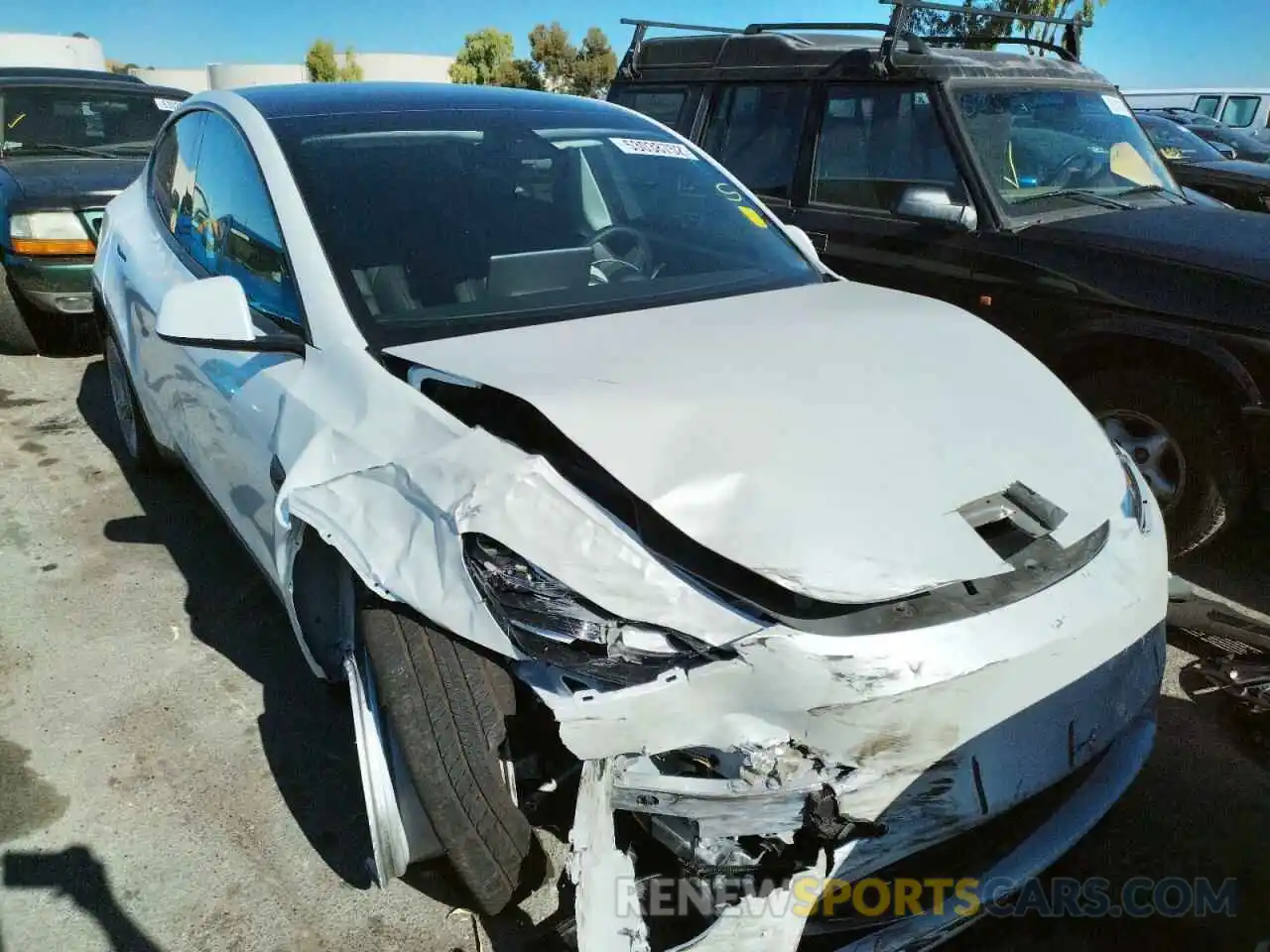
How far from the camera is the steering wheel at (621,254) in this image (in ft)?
9.39

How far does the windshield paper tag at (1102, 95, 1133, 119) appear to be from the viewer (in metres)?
4.57

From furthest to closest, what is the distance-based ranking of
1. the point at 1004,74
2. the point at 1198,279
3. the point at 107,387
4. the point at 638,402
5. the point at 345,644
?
the point at 107,387
the point at 1004,74
the point at 1198,279
the point at 345,644
the point at 638,402

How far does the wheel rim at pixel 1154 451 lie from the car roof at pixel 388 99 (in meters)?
2.31

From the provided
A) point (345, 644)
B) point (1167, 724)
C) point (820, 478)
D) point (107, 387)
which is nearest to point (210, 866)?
point (345, 644)

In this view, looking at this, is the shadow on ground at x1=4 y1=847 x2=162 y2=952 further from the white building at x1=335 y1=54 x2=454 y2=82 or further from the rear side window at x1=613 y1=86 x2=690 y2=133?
the white building at x1=335 y1=54 x2=454 y2=82

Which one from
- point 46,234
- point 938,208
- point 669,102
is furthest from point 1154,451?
point 46,234

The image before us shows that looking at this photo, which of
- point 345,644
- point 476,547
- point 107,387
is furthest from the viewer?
point 107,387

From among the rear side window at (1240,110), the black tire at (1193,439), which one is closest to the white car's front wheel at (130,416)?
the black tire at (1193,439)

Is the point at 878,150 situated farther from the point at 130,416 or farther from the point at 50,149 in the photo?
the point at 50,149

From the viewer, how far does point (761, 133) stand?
4.76 m

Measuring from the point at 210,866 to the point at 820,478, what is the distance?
5.63 feet

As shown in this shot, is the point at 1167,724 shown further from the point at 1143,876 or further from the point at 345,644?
the point at 345,644

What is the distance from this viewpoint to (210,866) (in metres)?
2.27

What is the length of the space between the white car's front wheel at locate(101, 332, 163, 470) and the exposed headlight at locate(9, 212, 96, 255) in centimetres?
160
